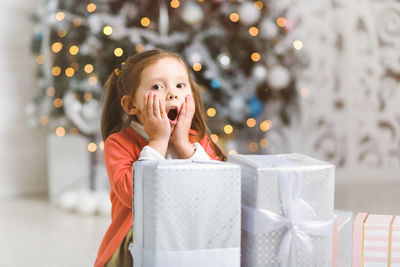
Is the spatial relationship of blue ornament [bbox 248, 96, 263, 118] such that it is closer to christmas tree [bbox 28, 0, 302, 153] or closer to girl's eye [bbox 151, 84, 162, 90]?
christmas tree [bbox 28, 0, 302, 153]

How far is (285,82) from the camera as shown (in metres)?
3.09

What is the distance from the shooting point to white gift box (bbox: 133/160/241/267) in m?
1.09

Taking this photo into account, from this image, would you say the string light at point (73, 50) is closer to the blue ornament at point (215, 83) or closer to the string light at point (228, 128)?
the blue ornament at point (215, 83)

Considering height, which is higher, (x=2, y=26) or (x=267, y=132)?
(x=2, y=26)

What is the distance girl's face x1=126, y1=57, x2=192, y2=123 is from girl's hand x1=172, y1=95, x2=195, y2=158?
18 mm

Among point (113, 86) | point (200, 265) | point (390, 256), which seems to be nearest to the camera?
point (200, 265)

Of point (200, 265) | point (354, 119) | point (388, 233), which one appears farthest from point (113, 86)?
point (354, 119)

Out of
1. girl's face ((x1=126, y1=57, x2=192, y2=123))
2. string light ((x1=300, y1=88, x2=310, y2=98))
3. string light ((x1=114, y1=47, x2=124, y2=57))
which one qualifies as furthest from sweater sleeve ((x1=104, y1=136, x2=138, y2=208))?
string light ((x1=300, y1=88, x2=310, y2=98))

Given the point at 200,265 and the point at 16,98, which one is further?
the point at 16,98

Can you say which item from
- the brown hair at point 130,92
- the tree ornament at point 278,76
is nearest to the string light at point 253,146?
the tree ornament at point 278,76

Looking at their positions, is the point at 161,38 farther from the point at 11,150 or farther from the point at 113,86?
the point at 113,86

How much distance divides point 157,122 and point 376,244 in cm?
59

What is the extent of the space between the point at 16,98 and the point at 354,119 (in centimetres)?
216

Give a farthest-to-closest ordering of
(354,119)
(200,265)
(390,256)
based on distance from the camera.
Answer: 1. (354,119)
2. (390,256)
3. (200,265)
